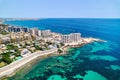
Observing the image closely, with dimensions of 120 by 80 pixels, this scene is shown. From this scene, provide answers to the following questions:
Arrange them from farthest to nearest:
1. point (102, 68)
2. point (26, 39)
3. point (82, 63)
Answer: point (26, 39) → point (82, 63) → point (102, 68)

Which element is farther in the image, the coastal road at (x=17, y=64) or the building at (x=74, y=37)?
the building at (x=74, y=37)

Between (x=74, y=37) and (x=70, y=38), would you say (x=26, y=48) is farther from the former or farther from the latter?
(x=74, y=37)

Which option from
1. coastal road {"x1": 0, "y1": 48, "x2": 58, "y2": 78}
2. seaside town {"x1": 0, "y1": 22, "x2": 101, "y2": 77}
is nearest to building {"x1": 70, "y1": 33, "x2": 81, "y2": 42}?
seaside town {"x1": 0, "y1": 22, "x2": 101, "y2": 77}

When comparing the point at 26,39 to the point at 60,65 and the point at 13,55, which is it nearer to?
the point at 13,55

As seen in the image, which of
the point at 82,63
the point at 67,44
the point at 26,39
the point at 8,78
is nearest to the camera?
the point at 8,78

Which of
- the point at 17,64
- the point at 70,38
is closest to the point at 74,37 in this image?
the point at 70,38

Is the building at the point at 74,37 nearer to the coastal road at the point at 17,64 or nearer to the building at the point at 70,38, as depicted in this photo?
the building at the point at 70,38

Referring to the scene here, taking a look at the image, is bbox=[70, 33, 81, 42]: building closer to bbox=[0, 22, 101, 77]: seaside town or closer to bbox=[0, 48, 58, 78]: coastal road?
bbox=[0, 22, 101, 77]: seaside town

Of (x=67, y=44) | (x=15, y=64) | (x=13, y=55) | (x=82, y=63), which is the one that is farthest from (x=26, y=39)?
(x=82, y=63)

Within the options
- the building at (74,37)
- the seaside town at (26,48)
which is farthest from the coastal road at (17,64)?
the building at (74,37)

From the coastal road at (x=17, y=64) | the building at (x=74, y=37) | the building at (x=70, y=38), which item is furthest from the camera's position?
the building at (x=74, y=37)

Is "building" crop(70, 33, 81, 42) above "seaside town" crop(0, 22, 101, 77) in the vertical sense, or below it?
above
